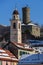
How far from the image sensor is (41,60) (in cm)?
1984

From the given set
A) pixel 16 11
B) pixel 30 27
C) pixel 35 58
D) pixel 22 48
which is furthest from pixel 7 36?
pixel 35 58

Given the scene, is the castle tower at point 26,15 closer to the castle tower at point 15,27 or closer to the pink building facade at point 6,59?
the castle tower at point 15,27

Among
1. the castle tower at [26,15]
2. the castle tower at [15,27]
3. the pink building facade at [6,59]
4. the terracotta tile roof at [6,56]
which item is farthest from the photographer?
the castle tower at [26,15]

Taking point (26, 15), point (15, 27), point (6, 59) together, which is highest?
point (26, 15)

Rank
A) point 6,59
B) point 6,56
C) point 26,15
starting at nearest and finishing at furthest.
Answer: point 6,59 → point 6,56 → point 26,15

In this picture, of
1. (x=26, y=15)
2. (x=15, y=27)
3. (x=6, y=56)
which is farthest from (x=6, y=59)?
(x=26, y=15)

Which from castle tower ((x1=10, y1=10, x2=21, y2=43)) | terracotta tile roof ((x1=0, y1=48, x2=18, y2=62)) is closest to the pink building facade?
terracotta tile roof ((x1=0, y1=48, x2=18, y2=62))

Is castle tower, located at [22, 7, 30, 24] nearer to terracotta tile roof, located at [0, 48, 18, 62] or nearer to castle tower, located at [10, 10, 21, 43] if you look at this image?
castle tower, located at [10, 10, 21, 43]

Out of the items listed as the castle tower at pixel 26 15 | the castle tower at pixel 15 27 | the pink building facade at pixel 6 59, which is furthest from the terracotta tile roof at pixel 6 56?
the castle tower at pixel 26 15

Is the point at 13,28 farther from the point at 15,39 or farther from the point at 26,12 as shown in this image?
the point at 26,12

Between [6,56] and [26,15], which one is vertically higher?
[26,15]

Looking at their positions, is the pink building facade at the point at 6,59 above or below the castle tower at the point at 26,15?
below

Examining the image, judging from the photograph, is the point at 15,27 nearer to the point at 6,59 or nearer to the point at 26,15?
the point at 26,15

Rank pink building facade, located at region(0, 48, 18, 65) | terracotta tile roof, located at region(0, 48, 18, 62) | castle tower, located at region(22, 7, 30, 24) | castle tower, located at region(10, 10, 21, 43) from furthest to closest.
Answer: castle tower, located at region(22, 7, 30, 24), castle tower, located at region(10, 10, 21, 43), terracotta tile roof, located at region(0, 48, 18, 62), pink building facade, located at region(0, 48, 18, 65)
